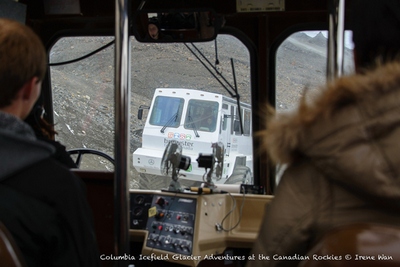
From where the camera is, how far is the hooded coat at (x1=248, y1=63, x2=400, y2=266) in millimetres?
865

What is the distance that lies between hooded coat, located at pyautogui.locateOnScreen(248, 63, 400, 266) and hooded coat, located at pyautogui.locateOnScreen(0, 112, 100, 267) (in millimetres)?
504

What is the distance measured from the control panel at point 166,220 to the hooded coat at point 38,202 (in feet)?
3.22

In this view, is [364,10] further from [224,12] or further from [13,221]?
[224,12]

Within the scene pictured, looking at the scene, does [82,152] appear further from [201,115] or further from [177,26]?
[177,26]

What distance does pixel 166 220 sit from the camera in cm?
230

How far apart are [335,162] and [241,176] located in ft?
7.11

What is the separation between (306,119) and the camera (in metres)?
0.97

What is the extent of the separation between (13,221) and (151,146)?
2104mm

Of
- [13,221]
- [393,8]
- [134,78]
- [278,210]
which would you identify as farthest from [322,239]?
[134,78]

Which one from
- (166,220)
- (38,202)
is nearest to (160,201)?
(166,220)

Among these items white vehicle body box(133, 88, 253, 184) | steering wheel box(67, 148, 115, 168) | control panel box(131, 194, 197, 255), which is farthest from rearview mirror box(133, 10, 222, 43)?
control panel box(131, 194, 197, 255)

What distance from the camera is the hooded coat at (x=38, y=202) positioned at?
1.17 meters

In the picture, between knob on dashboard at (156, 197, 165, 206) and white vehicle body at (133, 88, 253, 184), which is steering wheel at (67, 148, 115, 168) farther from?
knob on dashboard at (156, 197, 165, 206)

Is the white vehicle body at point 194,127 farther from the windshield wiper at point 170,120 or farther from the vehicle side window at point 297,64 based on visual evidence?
the vehicle side window at point 297,64
